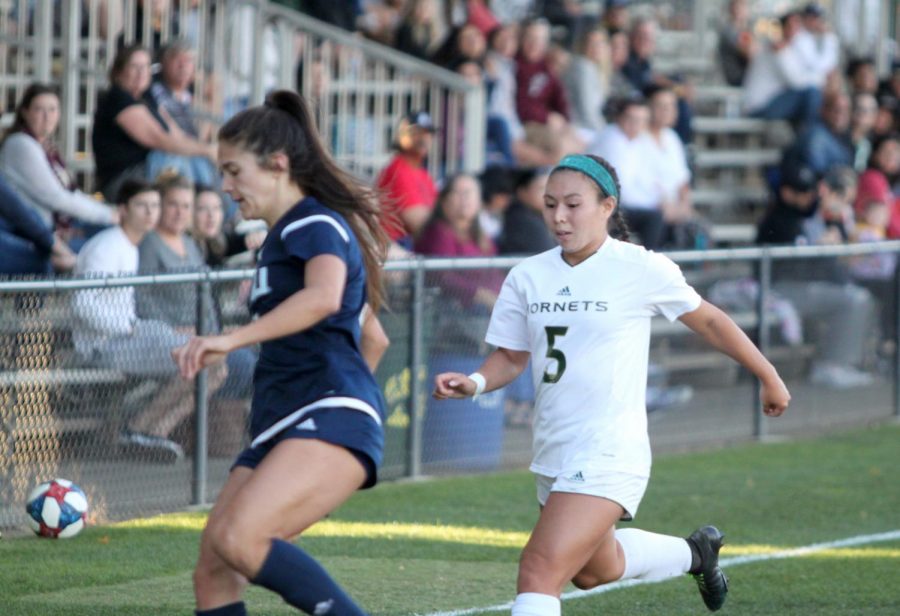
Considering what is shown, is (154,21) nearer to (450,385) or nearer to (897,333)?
(897,333)

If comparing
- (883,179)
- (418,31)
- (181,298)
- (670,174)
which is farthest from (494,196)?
(883,179)

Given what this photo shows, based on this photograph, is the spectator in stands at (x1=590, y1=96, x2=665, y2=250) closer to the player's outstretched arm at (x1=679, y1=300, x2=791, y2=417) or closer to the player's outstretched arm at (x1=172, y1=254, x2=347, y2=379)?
the player's outstretched arm at (x1=679, y1=300, x2=791, y2=417)

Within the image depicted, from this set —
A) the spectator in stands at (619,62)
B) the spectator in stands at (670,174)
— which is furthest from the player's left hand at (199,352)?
the spectator in stands at (619,62)

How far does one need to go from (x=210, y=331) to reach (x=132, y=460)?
33.0 inches

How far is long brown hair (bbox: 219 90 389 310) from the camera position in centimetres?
493

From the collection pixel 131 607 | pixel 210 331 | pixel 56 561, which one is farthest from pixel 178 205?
pixel 131 607

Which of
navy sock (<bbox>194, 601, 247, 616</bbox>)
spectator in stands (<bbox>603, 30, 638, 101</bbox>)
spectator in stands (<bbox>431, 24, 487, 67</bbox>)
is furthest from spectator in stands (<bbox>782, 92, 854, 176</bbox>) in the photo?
navy sock (<bbox>194, 601, 247, 616</bbox>)

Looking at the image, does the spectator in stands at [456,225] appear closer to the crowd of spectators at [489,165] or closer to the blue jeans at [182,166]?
the crowd of spectators at [489,165]

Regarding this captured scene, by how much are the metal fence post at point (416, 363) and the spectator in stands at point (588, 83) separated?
6.61 meters

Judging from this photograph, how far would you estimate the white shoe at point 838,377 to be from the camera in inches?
498

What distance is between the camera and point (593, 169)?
5.54m

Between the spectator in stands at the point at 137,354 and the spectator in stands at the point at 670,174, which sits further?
the spectator in stands at the point at 670,174

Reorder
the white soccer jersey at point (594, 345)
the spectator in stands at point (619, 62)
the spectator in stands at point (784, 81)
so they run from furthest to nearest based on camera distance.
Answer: the spectator in stands at point (784, 81)
the spectator in stands at point (619, 62)
the white soccer jersey at point (594, 345)

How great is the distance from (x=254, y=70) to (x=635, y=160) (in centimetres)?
369
